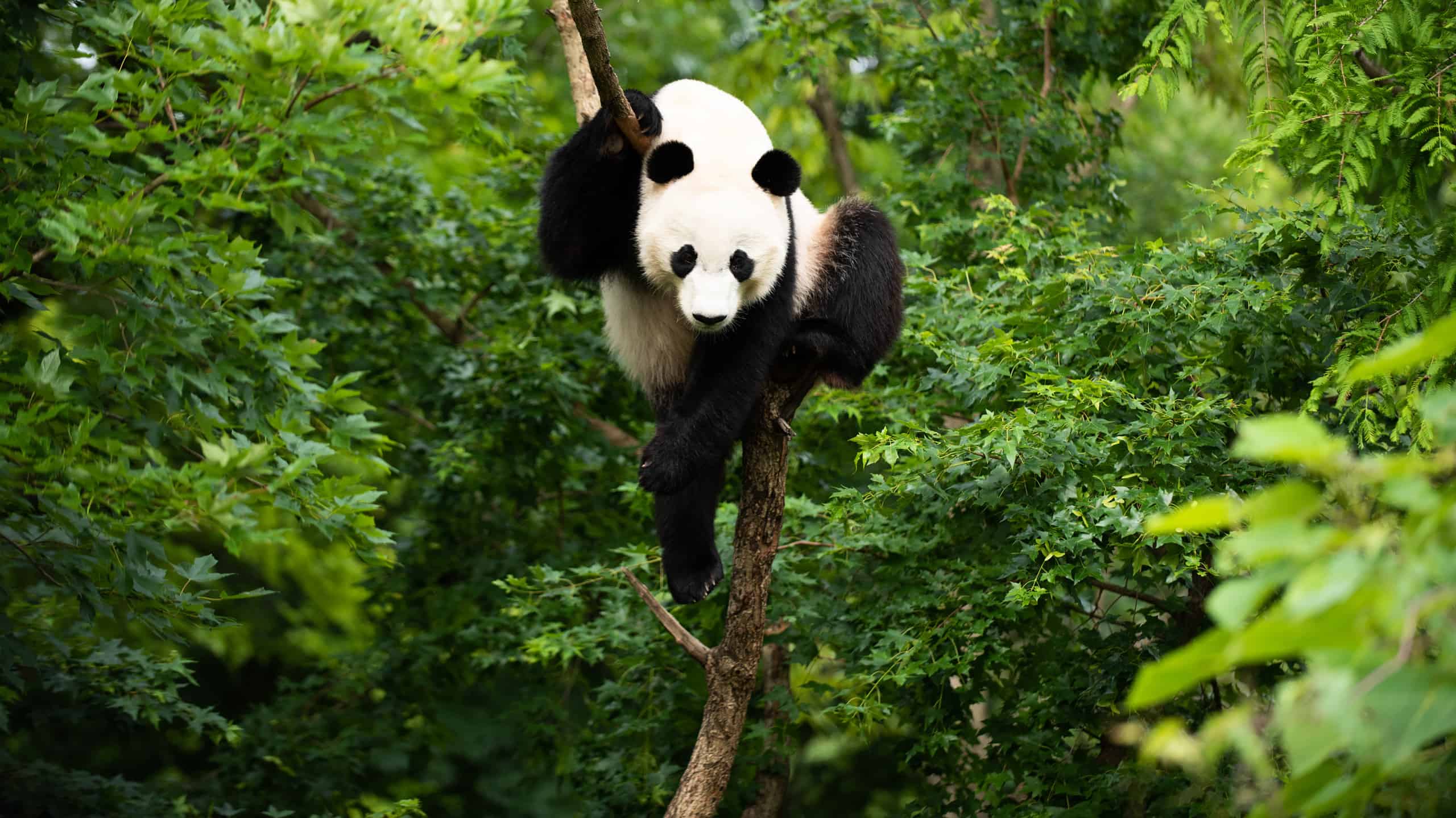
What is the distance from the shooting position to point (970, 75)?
5.61 meters

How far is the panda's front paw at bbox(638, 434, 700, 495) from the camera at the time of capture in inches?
139

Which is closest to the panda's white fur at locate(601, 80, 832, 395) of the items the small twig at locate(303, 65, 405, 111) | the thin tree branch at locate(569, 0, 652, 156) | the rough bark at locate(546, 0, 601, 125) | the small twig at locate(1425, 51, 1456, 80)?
the thin tree branch at locate(569, 0, 652, 156)

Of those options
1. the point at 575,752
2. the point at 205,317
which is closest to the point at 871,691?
the point at 575,752

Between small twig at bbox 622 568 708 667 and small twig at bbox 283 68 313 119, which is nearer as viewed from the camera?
small twig at bbox 283 68 313 119

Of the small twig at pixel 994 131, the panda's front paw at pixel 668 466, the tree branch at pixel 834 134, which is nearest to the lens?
the panda's front paw at pixel 668 466

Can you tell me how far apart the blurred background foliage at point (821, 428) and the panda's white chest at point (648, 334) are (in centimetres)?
74

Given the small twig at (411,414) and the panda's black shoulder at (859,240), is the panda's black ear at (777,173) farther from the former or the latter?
the small twig at (411,414)

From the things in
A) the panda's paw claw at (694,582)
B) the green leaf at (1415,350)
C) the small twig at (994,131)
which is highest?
the green leaf at (1415,350)

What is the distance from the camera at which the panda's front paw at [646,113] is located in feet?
11.1

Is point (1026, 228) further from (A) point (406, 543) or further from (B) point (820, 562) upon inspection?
(A) point (406, 543)

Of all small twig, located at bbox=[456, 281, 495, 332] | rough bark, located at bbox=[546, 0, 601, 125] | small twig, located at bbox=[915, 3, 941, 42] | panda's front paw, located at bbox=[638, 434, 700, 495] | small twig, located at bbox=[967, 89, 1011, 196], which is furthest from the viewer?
small twig, located at bbox=[456, 281, 495, 332]

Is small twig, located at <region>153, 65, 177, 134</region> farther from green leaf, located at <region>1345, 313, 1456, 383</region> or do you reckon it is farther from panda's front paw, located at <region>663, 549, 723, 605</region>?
green leaf, located at <region>1345, 313, 1456, 383</region>

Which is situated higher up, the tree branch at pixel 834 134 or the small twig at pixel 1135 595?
the small twig at pixel 1135 595

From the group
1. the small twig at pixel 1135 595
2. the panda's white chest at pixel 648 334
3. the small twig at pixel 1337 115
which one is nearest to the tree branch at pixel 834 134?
the panda's white chest at pixel 648 334
